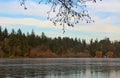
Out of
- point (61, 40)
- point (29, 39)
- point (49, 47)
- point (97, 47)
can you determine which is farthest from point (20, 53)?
point (97, 47)

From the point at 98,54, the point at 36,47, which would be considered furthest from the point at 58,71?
the point at 98,54

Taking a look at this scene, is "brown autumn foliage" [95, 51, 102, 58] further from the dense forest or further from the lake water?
the lake water

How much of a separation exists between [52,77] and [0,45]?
10594cm

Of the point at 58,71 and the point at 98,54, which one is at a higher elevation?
→ the point at 58,71

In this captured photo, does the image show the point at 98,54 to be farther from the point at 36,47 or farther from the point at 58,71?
the point at 58,71

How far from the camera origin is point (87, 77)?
128ft

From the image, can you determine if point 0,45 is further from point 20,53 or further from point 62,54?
point 62,54

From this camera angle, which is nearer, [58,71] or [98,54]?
[58,71]

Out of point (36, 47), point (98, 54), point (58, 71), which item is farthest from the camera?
point (98, 54)

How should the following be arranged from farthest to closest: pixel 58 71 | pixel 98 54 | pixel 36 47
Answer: pixel 98 54
pixel 36 47
pixel 58 71

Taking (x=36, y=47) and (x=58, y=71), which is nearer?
(x=58, y=71)

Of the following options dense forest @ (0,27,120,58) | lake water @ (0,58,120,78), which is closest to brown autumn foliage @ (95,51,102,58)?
dense forest @ (0,27,120,58)

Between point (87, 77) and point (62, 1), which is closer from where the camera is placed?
point (62, 1)

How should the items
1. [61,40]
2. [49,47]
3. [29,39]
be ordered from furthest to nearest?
[61,40], [49,47], [29,39]
